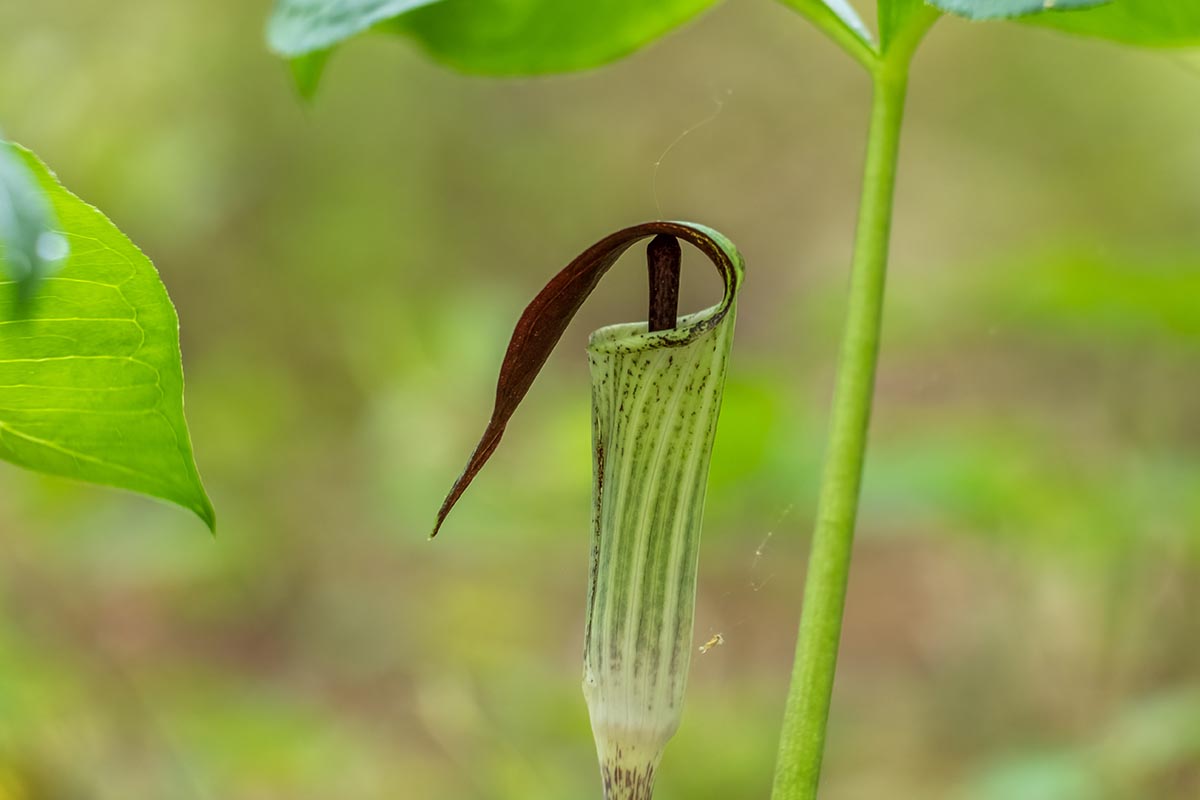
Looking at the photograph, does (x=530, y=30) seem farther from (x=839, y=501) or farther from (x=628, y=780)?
(x=628, y=780)

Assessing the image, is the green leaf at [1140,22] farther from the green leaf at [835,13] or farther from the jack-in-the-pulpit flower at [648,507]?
the jack-in-the-pulpit flower at [648,507]

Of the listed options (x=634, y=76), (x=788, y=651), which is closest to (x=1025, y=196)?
(x=634, y=76)

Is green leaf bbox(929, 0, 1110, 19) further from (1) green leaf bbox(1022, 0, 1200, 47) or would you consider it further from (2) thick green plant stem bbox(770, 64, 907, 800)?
(1) green leaf bbox(1022, 0, 1200, 47)

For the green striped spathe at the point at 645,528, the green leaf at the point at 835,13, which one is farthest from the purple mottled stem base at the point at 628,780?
the green leaf at the point at 835,13

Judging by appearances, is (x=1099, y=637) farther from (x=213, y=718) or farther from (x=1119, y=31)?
(x=1119, y=31)

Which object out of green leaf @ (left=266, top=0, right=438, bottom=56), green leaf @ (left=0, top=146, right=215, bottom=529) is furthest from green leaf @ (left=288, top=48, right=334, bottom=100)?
green leaf @ (left=0, top=146, right=215, bottom=529)
